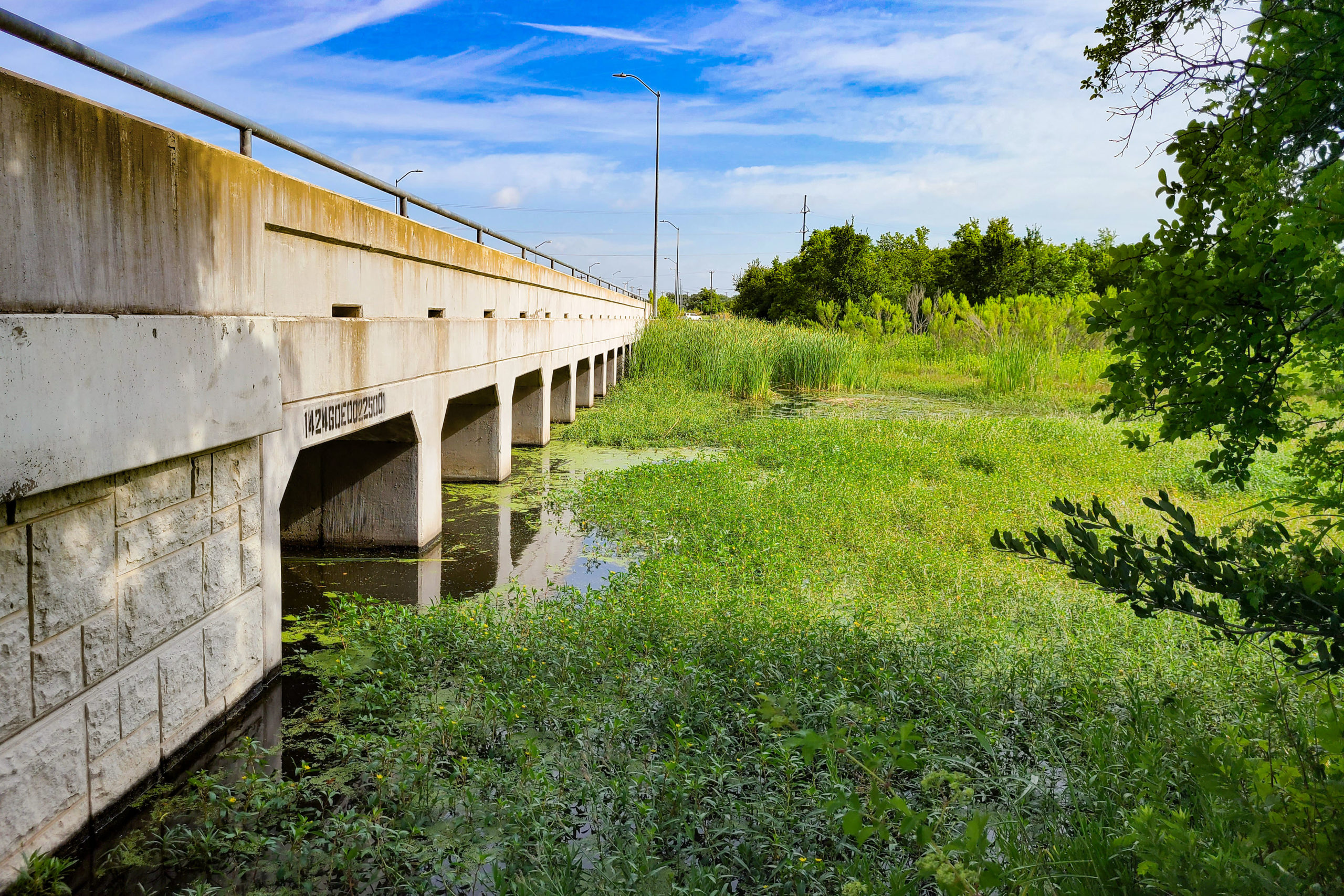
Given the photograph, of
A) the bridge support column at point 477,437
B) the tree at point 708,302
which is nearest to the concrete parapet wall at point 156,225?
the bridge support column at point 477,437

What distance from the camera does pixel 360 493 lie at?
8219mm

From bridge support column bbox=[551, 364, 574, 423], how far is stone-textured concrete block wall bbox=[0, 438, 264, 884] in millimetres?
12492

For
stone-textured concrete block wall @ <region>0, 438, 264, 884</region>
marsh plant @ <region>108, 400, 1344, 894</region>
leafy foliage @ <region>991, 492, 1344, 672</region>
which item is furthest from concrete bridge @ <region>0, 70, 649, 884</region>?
leafy foliage @ <region>991, 492, 1344, 672</region>

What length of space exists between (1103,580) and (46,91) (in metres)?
4.19

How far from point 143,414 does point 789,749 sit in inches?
125

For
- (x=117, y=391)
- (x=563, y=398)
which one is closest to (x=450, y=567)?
(x=117, y=391)

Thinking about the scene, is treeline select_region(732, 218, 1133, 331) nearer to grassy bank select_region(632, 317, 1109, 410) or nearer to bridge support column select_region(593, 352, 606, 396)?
grassy bank select_region(632, 317, 1109, 410)

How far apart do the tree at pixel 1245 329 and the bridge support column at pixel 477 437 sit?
879 cm

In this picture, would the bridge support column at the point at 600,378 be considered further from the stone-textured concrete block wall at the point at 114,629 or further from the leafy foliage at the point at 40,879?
the leafy foliage at the point at 40,879

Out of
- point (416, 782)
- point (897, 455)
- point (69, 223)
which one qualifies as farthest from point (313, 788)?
point (897, 455)

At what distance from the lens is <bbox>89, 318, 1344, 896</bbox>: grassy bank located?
9.30ft

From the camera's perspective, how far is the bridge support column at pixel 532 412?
47.2ft

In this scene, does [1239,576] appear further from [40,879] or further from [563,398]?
[563,398]

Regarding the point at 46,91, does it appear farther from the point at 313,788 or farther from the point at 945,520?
the point at 945,520
